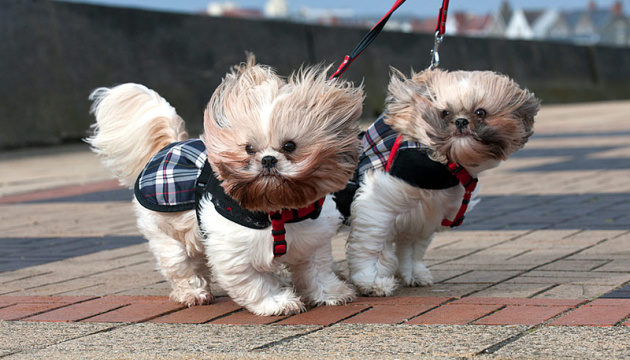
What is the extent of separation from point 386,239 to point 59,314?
1.53m

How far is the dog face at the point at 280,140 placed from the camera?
3.42m

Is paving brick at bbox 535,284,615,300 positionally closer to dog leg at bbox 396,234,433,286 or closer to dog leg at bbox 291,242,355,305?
dog leg at bbox 396,234,433,286

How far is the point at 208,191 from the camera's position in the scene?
12.5 feet

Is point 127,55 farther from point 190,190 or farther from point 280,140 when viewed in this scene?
point 280,140

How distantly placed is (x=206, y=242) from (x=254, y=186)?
0.50 meters

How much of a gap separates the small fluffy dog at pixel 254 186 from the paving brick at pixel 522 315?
76cm

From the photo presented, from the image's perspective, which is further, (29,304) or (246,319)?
(29,304)

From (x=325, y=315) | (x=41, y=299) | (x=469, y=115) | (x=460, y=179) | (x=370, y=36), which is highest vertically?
(x=370, y=36)

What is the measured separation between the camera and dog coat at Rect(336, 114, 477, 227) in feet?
13.4

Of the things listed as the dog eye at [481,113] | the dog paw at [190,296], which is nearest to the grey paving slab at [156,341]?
the dog paw at [190,296]

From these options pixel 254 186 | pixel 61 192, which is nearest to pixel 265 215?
pixel 254 186

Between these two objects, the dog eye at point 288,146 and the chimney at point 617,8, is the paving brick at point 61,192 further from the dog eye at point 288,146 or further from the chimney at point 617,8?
the chimney at point 617,8

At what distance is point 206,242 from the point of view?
3.79 metres

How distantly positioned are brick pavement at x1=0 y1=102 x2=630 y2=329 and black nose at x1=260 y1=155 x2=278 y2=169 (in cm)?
68
